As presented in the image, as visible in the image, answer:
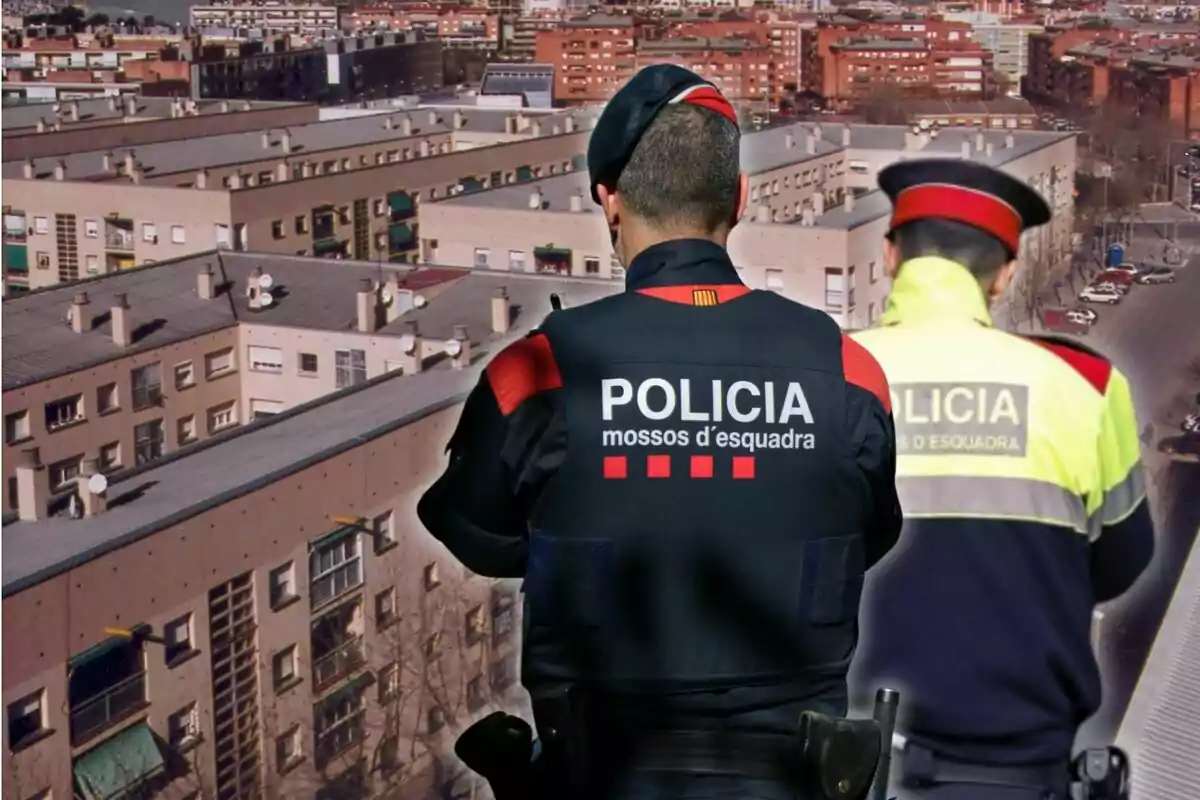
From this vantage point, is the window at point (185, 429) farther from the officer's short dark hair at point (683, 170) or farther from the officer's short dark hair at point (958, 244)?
the officer's short dark hair at point (683, 170)

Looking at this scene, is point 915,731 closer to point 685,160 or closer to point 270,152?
point 685,160

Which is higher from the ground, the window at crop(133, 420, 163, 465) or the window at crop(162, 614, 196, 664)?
the window at crop(162, 614, 196, 664)

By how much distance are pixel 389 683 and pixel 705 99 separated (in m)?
3.48

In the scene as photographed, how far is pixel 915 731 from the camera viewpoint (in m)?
0.72

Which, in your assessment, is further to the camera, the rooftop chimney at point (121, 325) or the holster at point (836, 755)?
the rooftop chimney at point (121, 325)

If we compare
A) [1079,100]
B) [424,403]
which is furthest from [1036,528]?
[1079,100]

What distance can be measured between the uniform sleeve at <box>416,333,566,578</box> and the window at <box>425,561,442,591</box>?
3056 millimetres

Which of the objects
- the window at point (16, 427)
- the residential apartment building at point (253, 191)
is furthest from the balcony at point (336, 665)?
the residential apartment building at point (253, 191)

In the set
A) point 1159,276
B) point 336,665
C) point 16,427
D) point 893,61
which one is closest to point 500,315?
point 16,427

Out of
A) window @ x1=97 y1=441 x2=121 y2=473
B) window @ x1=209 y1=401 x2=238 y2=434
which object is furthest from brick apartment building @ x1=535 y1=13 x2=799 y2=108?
window @ x1=97 y1=441 x2=121 y2=473

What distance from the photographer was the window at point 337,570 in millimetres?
3893

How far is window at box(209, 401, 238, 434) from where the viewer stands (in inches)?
269

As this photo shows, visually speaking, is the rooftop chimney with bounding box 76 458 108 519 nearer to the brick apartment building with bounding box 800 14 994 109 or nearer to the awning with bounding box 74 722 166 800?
the awning with bounding box 74 722 166 800

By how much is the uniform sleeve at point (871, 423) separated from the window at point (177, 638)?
308cm
